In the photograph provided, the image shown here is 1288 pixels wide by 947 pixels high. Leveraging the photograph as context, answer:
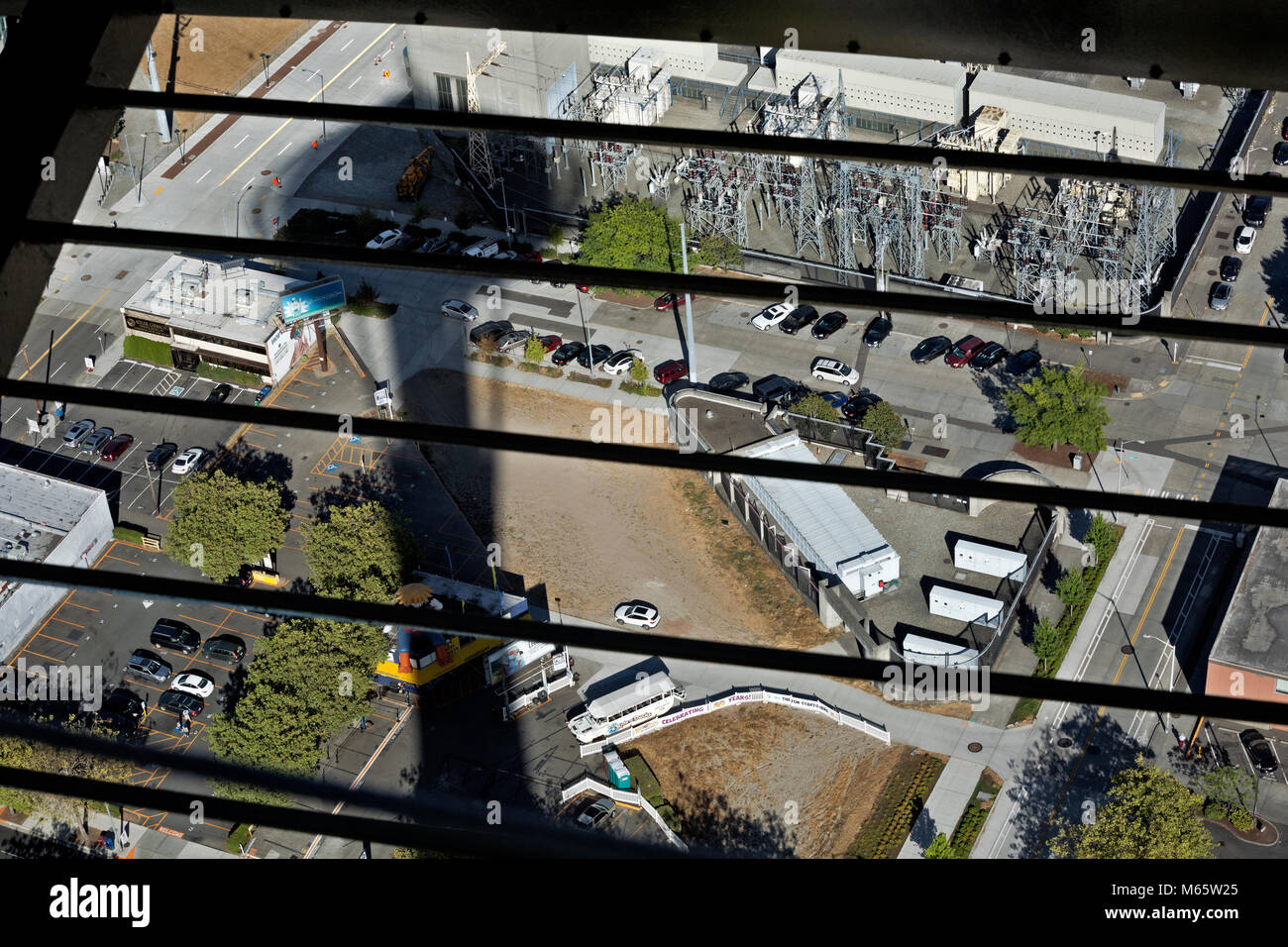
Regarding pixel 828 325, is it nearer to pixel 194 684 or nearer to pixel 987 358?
pixel 987 358

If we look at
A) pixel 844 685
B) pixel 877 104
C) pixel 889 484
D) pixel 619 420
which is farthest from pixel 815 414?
pixel 889 484

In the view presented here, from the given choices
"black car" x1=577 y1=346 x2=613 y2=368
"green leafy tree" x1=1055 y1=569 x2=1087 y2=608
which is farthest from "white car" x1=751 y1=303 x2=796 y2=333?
"green leafy tree" x1=1055 y1=569 x2=1087 y2=608

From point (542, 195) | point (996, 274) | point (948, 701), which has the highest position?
point (542, 195)

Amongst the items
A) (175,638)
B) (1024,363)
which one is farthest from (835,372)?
(175,638)
